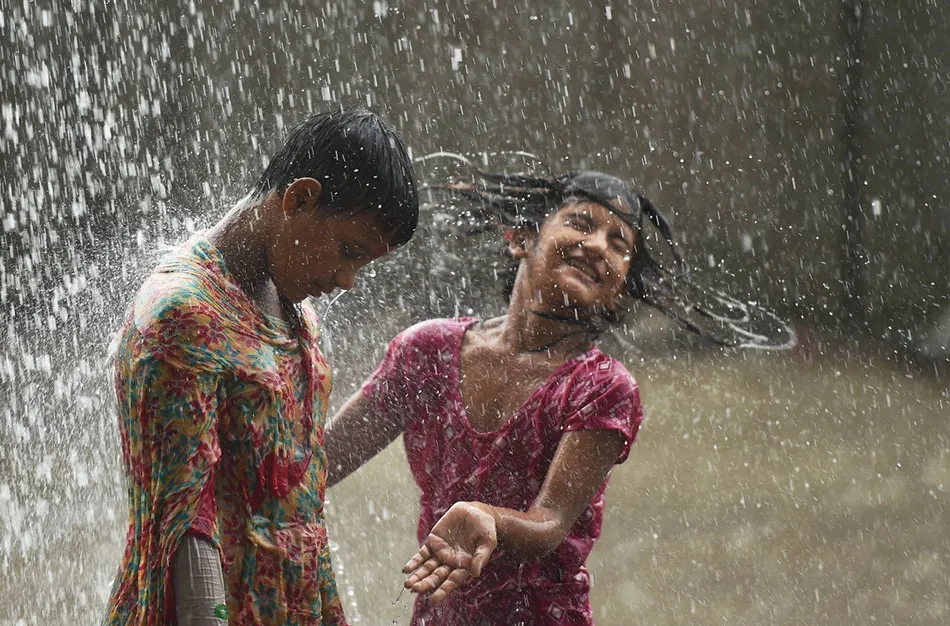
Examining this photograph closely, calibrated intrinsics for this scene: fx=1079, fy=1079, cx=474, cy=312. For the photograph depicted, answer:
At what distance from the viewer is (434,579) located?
1.23 metres

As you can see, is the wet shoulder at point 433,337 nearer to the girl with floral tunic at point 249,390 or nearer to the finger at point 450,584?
the girl with floral tunic at point 249,390

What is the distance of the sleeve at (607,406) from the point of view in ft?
4.78

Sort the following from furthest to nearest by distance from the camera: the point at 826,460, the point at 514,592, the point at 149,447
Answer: the point at 826,460 < the point at 514,592 < the point at 149,447

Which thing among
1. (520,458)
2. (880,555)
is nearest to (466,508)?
(520,458)

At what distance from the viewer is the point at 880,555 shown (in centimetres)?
328

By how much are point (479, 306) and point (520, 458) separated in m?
3.31

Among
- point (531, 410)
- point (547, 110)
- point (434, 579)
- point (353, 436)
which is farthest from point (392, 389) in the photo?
point (547, 110)

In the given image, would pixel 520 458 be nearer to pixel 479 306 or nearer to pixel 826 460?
pixel 826 460

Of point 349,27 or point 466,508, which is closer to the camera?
point 466,508

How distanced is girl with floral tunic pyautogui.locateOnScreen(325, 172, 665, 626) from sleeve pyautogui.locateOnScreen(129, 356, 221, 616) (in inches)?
16.5

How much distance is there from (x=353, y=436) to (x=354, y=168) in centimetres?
51

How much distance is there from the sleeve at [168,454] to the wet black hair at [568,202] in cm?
70

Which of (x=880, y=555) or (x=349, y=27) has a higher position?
(x=349, y=27)

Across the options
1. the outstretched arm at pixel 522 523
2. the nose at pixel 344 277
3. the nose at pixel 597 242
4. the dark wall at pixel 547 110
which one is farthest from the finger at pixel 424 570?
the dark wall at pixel 547 110
